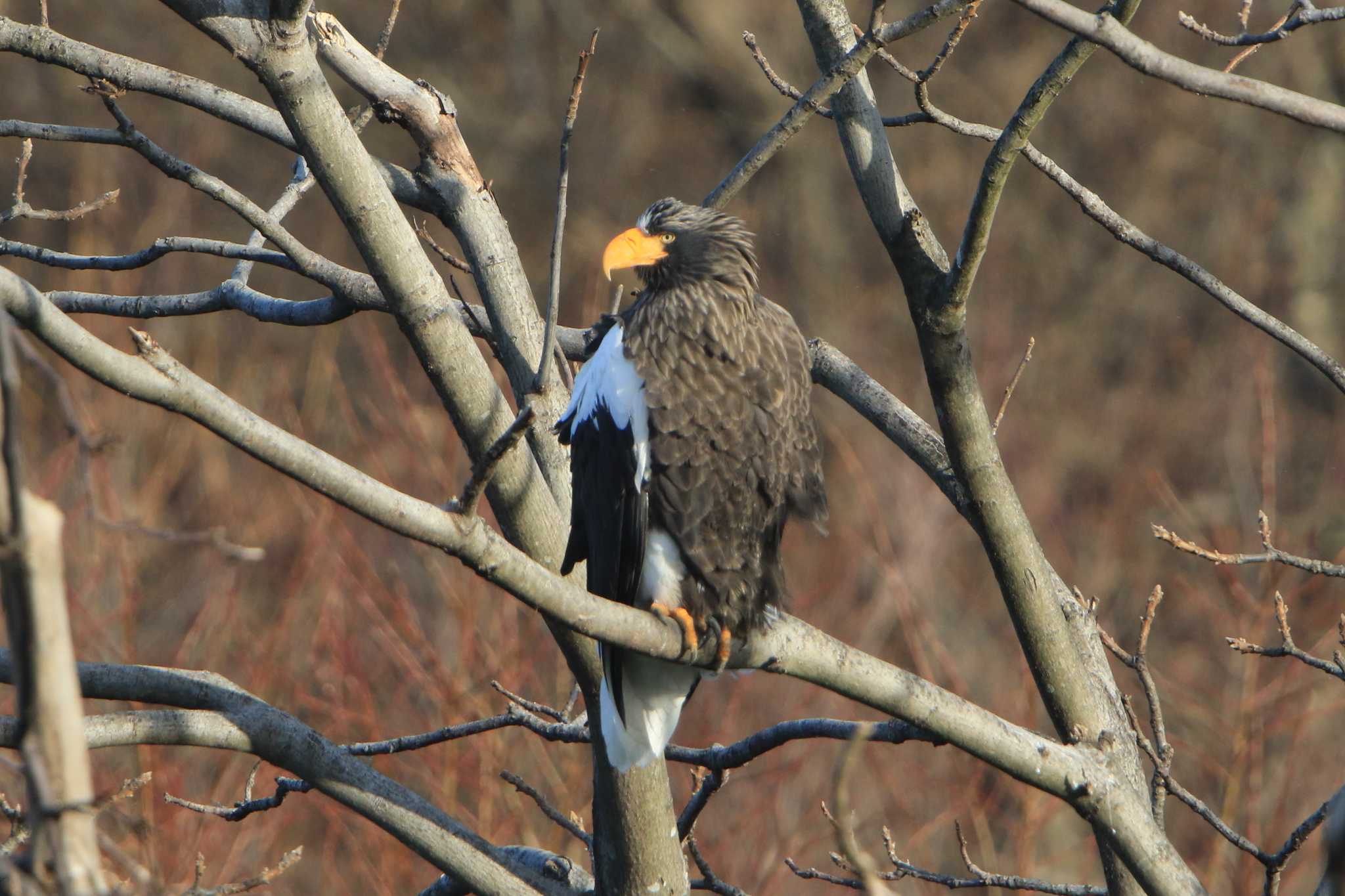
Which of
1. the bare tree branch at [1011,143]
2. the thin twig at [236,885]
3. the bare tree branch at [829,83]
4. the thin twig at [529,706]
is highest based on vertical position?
the bare tree branch at [829,83]

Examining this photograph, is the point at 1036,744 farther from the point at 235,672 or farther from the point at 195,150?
the point at 195,150

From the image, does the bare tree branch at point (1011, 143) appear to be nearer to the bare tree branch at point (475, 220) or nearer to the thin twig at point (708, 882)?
the bare tree branch at point (475, 220)

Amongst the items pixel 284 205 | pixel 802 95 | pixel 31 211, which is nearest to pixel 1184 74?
pixel 802 95

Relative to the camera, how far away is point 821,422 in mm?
10039

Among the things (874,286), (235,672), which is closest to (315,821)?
(235,672)

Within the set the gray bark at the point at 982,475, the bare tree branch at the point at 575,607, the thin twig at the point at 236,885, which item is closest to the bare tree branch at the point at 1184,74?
the gray bark at the point at 982,475

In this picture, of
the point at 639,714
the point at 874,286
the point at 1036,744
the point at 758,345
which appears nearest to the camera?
the point at 1036,744

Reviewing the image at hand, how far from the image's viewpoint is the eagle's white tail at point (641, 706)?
280 cm

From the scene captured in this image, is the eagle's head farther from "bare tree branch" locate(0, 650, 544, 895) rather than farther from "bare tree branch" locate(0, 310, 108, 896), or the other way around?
"bare tree branch" locate(0, 310, 108, 896)

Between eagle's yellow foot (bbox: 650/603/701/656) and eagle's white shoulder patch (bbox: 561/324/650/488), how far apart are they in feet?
0.85

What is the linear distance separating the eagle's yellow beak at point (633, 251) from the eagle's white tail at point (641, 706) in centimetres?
89

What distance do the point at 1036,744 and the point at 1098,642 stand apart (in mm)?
614

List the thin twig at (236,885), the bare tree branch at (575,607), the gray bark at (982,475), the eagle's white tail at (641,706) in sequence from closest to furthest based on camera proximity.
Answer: the bare tree branch at (575,607) < the thin twig at (236,885) < the gray bark at (982,475) < the eagle's white tail at (641,706)

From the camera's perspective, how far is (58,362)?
936 centimetres
